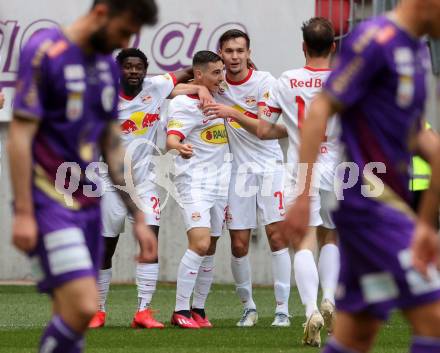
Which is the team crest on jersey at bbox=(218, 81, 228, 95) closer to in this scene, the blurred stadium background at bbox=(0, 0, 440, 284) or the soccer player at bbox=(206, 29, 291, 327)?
the soccer player at bbox=(206, 29, 291, 327)

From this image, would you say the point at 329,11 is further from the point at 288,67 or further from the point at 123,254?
the point at 123,254

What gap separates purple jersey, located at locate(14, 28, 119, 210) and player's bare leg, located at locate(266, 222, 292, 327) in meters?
5.33

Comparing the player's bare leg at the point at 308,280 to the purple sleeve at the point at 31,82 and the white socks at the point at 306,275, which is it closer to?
the white socks at the point at 306,275

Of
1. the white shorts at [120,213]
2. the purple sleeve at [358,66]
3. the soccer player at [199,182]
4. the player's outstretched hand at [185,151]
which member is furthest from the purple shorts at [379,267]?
the white shorts at [120,213]

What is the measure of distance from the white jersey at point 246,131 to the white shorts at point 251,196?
10 centimetres

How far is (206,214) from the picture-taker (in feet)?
35.3

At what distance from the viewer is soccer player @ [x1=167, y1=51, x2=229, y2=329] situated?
35.1 ft

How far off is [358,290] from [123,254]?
11.4 meters

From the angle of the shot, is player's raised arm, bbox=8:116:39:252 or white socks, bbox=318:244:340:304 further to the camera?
white socks, bbox=318:244:340:304

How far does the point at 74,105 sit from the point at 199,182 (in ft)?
18.0

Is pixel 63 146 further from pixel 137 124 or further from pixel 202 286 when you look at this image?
pixel 202 286

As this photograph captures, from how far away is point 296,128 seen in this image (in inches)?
366

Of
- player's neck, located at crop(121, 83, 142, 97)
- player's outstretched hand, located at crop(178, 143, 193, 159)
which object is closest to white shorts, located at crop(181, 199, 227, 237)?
player's outstretched hand, located at crop(178, 143, 193, 159)

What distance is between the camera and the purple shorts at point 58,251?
530cm
